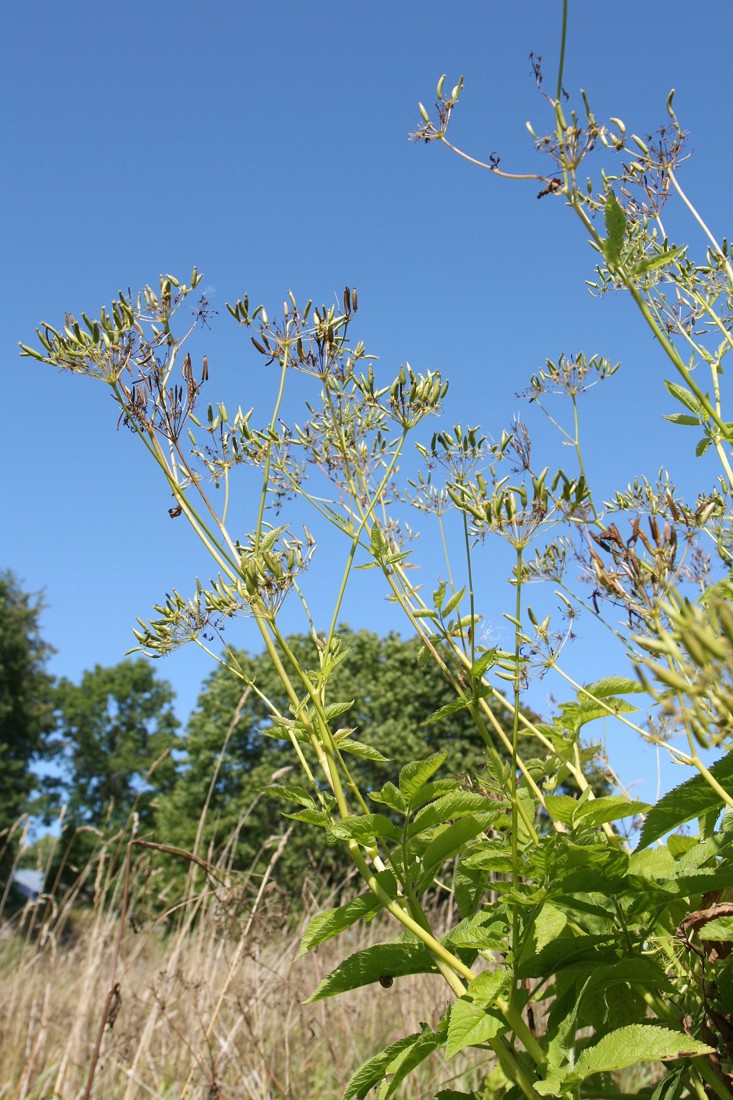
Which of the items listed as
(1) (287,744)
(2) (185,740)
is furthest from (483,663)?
(2) (185,740)

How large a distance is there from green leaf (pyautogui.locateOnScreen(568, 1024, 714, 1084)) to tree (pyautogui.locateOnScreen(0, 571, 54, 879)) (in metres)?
36.1

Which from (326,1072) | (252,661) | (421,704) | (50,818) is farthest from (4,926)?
(50,818)

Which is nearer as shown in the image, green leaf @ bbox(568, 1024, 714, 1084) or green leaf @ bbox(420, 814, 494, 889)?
green leaf @ bbox(568, 1024, 714, 1084)

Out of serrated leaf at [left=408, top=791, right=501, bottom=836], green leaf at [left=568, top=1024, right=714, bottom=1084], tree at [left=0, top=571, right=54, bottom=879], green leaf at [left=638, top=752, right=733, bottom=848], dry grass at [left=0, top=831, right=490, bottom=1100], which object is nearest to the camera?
green leaf at [left=568, top=1024, right=714, bottom=1084]

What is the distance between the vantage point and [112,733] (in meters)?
43.7

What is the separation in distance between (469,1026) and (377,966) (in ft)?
0.83

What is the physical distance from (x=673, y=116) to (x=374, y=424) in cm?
82

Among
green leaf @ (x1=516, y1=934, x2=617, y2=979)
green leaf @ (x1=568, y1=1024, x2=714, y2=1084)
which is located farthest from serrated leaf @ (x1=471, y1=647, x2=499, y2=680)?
green leaf @ (x1=568, y1=1024, x2=714, y2=1084)

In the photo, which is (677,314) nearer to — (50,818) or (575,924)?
(575,924)

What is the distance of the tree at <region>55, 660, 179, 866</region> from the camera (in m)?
41.5

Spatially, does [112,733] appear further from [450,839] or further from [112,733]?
[450,839]

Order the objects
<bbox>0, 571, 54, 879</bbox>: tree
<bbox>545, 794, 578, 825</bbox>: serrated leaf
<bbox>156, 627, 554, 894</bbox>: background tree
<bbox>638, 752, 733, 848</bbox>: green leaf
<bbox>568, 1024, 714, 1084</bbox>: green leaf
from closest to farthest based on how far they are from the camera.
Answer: <bbox>568, 1024, 714, 1084</bbox>: green leaf
<bbox>638, 752, 733, 848</bbox>: green leaf
<bbox>545, 794, 578, 825</bbox>: serrated leaf
<bbox>156, 627, 554, 894</bbox>: background tree
<bbox>0, 571, 54, 879</bbox>: tree

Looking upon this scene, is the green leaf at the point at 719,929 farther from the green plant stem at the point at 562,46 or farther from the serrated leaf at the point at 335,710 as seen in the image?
the green plant stem at the point at 562,46

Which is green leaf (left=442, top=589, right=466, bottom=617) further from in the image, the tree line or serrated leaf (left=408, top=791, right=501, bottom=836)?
the tree line
